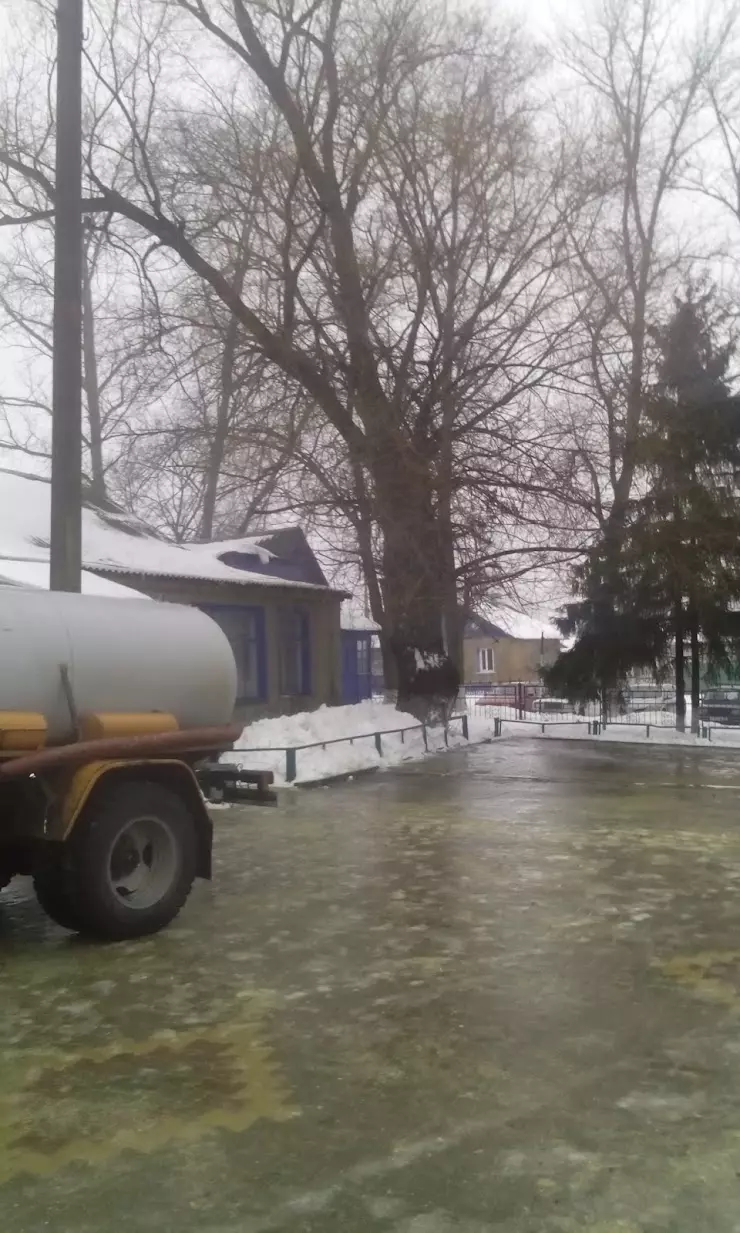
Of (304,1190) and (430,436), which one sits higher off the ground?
(430,436)

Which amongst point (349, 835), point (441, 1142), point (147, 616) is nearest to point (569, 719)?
point (349, 835)

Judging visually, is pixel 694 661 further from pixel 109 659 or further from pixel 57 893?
pixel 57 893

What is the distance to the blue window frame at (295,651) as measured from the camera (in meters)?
24.6

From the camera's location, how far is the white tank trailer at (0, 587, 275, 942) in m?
6.63

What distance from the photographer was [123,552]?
1980 centimetres

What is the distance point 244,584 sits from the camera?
70.0 ft

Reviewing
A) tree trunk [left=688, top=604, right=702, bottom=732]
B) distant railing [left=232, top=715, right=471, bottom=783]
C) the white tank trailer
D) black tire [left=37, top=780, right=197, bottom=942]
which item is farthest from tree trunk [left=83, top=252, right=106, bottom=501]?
black tire [left=37, top=780, right=197, bottom=942]

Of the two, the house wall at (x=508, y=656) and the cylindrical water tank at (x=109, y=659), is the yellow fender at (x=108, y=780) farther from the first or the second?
the house wall at (x=508, y=656)

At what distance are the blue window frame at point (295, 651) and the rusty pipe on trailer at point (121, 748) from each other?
16.7 metres

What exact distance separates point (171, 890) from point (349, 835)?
4010 mm

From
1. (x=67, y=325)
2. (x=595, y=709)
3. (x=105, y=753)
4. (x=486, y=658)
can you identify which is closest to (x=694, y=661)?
(x=595, y=709)

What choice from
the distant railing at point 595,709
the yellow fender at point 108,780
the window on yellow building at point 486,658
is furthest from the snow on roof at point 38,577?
the window on yellow building at point 486,658

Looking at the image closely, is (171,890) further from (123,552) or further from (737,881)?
(123,552)

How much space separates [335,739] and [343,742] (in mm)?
771
